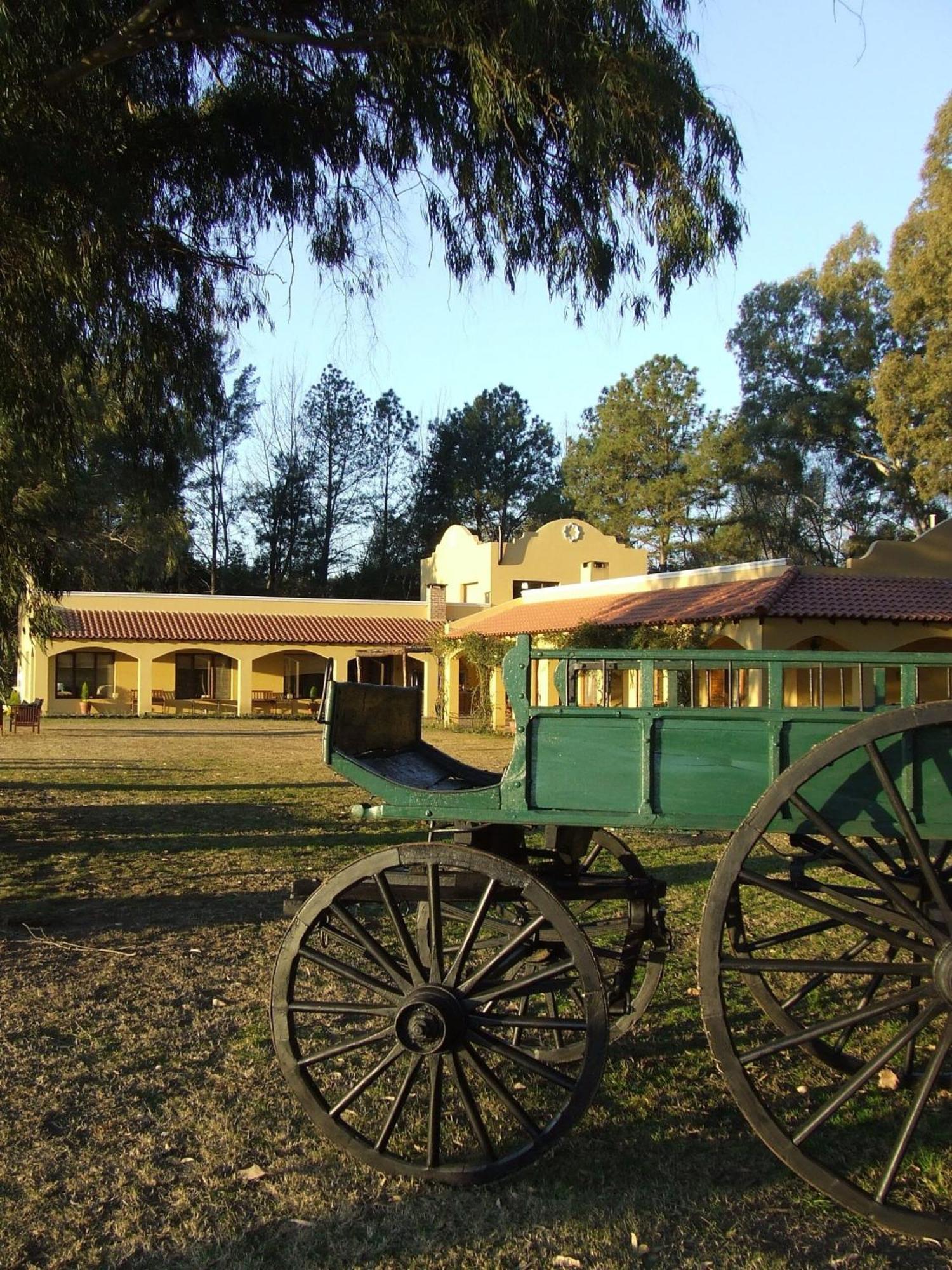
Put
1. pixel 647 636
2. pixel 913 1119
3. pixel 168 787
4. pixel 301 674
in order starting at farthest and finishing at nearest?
pixel 301 674 → pixel 647 636 → pixel 168 787 → pixel 913 1119

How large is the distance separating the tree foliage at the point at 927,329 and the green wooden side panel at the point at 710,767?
112 ft

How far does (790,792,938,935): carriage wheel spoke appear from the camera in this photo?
3.56 m

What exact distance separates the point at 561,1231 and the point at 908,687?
6.76 feet

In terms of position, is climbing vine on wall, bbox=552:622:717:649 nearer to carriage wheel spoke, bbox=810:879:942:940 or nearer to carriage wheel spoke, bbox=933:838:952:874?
carriage wheel spoke, bbox=933:838:952:874

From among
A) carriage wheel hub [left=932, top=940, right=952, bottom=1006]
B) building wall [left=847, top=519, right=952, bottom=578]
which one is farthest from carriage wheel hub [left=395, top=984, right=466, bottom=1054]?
building wall [left=847, top=519, right=952, bottom=578]

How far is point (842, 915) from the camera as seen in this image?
12.1ft

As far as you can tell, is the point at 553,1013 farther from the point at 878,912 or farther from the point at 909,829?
the point at 909,829

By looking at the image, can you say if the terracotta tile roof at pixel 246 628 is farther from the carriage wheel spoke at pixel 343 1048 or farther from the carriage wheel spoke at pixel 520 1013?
the carriage wheel spoke at pixel 343 1048

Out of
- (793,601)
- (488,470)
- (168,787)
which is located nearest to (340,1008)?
(168,787)

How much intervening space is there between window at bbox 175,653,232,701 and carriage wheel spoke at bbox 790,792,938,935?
38699mm

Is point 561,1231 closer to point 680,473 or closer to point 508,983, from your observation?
point 508,983

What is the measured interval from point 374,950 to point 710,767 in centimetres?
131

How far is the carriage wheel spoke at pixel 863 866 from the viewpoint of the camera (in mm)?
3562

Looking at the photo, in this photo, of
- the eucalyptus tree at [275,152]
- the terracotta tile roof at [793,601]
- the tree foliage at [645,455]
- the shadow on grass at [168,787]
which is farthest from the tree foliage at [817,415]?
the eucalyptus tree at [275,152]
